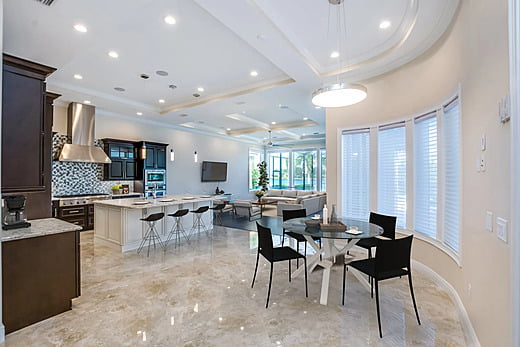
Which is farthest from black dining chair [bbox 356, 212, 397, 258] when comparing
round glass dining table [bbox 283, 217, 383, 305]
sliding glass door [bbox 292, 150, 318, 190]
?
sliding glass door [bbox 292, 150, 318, 190]

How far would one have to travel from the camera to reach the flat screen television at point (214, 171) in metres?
10.1

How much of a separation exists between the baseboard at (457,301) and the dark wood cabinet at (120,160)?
23.6 ft

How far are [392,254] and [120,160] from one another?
7.16m

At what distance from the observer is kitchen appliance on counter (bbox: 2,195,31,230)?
2.59 metres

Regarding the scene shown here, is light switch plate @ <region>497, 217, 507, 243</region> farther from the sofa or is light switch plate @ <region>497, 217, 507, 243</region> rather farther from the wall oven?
the wall oven

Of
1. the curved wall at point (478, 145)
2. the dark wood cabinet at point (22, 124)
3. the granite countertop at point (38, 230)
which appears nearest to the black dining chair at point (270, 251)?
the curved wall at point (478, 145)

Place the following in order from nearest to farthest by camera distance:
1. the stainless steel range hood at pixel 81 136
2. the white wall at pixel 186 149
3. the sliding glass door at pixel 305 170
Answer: the stainless steel range hood at pixel 81 136
the white wall at pixel 186 149
the sliding glass door at pixel 305 170

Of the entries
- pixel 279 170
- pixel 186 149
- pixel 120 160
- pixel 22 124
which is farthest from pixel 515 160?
pixel 279 170

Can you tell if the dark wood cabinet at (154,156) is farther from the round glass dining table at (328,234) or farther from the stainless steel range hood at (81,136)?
the round glass dining table at (328,234)

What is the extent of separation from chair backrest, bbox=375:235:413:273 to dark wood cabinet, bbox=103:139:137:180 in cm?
698

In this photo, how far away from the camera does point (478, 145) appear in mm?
2080

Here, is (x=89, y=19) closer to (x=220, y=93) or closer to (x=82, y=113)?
(x=220, y=93)

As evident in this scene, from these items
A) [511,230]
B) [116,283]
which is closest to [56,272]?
[116,283]

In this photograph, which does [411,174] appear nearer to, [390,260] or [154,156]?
[390,260]
